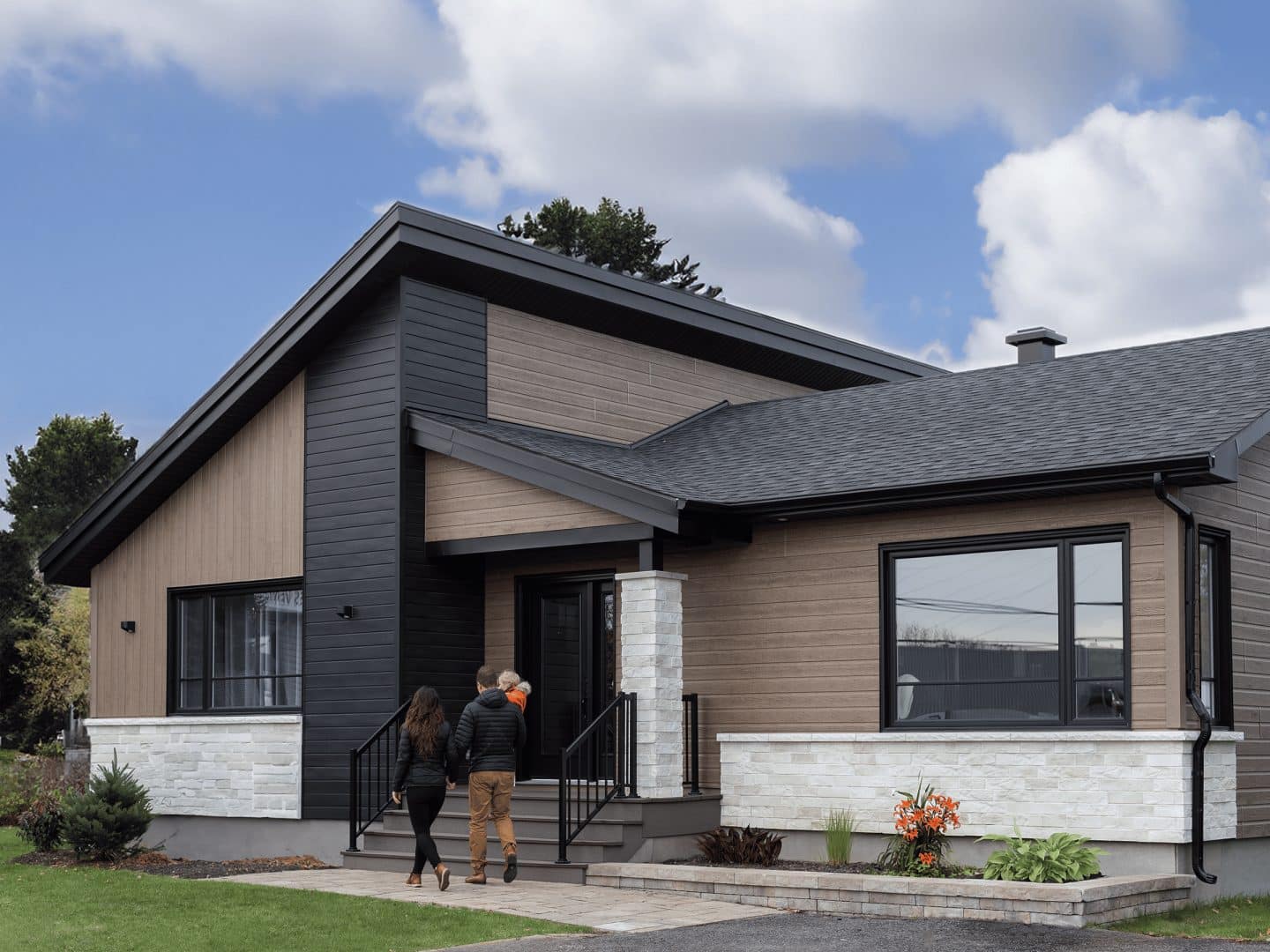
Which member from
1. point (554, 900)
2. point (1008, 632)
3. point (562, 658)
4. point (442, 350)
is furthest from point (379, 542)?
point (1008, 632)

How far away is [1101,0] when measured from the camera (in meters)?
16.7

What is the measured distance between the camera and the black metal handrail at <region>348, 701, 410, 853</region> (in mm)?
14898

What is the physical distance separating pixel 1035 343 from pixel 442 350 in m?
7.34

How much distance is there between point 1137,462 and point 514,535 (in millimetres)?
5947

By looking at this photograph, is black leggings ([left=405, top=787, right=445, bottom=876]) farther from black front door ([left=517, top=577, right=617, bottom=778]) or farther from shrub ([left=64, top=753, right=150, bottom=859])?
shrub ([left=64, top=753, right=150, bottom=859])

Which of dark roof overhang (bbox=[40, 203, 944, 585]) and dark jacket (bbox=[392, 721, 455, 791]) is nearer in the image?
dark jacket (bbox=[392, 721, 455, 791])

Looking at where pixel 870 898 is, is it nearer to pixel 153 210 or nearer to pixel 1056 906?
pixel 1056 906

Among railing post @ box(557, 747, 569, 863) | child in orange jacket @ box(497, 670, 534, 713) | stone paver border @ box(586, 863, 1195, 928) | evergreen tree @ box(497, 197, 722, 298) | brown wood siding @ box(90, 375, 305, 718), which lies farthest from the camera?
evergreen tree @ box(497, 197, 722, 298)

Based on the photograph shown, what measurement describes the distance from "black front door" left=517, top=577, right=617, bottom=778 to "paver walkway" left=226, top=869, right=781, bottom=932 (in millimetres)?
2660

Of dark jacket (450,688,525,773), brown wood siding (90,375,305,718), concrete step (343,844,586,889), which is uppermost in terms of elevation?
brown wood siding (90,375,305,718)

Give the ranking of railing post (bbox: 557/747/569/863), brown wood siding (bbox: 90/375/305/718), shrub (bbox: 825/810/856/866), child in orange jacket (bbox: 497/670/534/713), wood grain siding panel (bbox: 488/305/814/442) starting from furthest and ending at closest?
1. brown wood siding (bbox: 90/375/305/718)
2. wood grain siding panel (bbox: 488/305/814/442)
3. child in orange jacket (bbox: 497/670/534/713)
4. shrub (bbox: 825/810/856/866)
5. railing post (bbox: 557/747/569/863)

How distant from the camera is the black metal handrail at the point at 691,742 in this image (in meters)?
14.6

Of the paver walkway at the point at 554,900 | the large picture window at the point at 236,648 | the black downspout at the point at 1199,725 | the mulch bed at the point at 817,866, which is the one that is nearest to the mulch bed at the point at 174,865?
the paver walkway at the point at 554,900

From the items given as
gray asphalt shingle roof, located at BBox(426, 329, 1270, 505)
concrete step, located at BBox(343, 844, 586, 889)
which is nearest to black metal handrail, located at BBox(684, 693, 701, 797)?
concrete step, located at BBox(343, 844, 586, 889)
